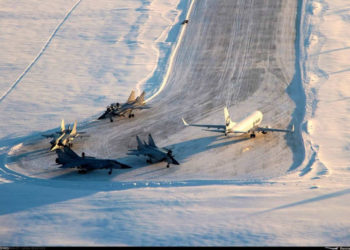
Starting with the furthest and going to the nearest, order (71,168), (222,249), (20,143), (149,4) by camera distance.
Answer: (149,4) → (20,143) → (71,168) → (222,249)

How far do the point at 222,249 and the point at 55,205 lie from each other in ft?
57.2

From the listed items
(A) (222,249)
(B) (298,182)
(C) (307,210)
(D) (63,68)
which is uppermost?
(D) (63,68)

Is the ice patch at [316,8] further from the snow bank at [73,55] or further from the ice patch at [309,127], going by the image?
the ice patch at [309,127]

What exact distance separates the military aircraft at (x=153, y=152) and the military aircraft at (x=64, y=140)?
26.0 ft

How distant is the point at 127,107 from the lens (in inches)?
2943

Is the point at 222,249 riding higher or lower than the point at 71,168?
lower

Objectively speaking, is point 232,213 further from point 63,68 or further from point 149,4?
point 149,4

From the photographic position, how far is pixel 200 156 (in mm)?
64875

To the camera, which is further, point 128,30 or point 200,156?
point 128,30

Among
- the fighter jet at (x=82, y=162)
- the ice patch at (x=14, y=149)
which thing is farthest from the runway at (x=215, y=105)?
the fighter jet at (x=82, y=162)

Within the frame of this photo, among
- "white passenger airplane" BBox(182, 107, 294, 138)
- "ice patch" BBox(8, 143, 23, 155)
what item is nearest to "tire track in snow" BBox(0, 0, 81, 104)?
"ice patch" BBox(8, 143, 23, 155)

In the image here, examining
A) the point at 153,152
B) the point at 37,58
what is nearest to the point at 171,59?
the point at 37,58

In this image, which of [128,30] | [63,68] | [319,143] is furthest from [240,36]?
[319,143]

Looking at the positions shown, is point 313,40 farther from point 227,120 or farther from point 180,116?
point 227,120
